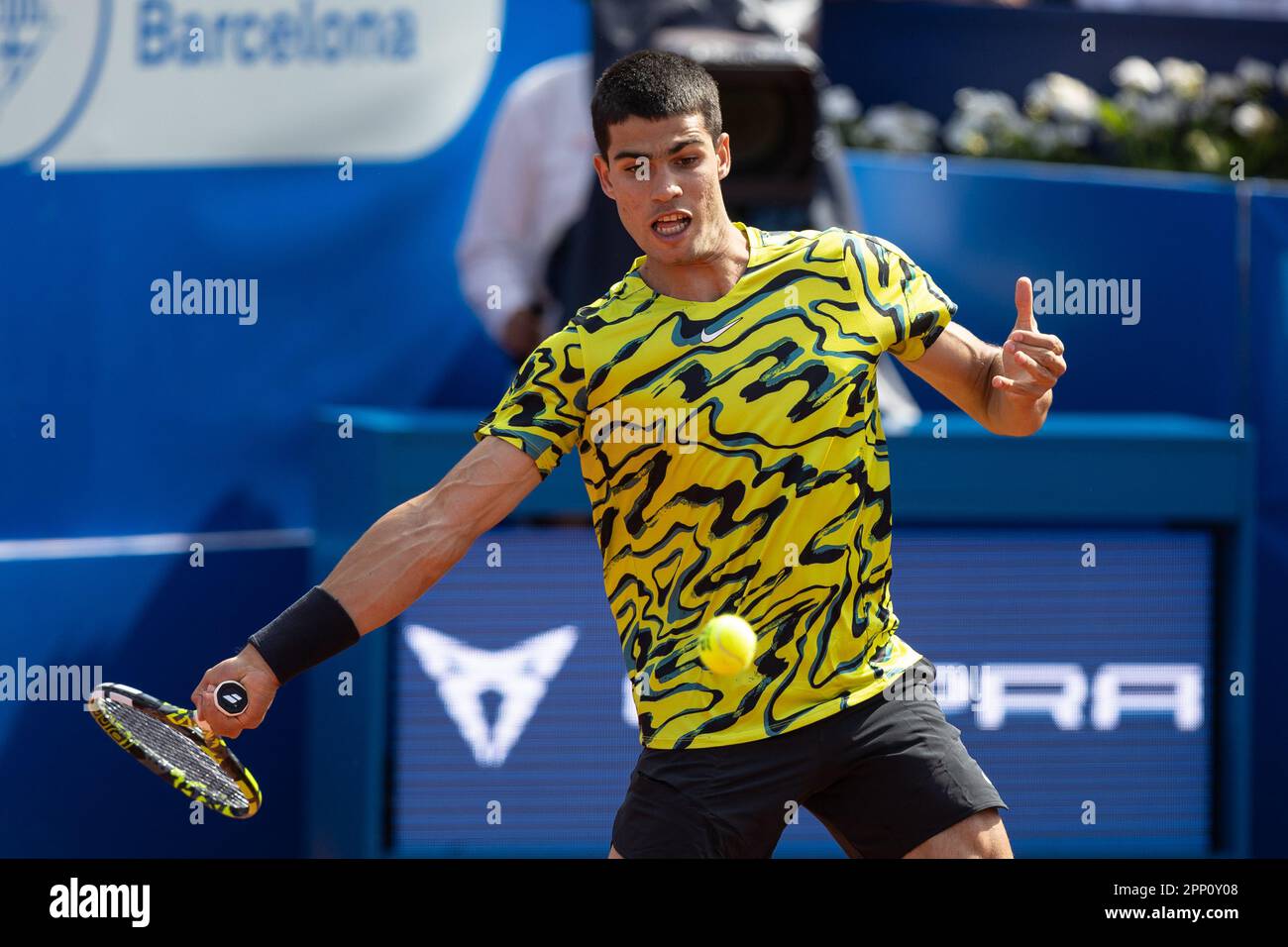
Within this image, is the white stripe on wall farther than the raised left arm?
Yes

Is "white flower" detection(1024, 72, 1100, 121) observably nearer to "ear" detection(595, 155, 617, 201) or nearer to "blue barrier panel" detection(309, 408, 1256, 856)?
"blue barrier panel" detection(309, 408, 1256, 856)

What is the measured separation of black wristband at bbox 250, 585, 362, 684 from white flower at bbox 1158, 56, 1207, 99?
5259 mm

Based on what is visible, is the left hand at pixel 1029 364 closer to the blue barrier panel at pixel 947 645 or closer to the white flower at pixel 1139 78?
the blue barrier panel at pixel 947 645

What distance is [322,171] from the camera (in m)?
6.31

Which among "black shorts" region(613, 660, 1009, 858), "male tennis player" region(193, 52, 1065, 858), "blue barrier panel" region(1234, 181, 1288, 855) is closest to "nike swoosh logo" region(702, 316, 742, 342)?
"male tennis player" region(193, 52, 1065, 858)

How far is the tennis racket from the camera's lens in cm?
306

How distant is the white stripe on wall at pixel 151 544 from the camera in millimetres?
5742

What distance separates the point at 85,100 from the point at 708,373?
137 inches

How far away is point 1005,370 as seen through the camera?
3.36 metres

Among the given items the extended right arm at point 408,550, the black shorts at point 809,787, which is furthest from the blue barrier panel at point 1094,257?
the extended right arm at point 408,550

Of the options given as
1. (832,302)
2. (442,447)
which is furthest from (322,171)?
(832,302)

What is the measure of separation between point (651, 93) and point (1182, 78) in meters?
4.74

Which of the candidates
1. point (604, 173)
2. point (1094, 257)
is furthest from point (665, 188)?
point (1094, 257)

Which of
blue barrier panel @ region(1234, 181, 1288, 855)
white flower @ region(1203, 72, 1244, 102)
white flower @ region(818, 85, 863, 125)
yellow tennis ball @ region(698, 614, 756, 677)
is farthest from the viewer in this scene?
white flower @ region(1203, 72, 1244, 102)
